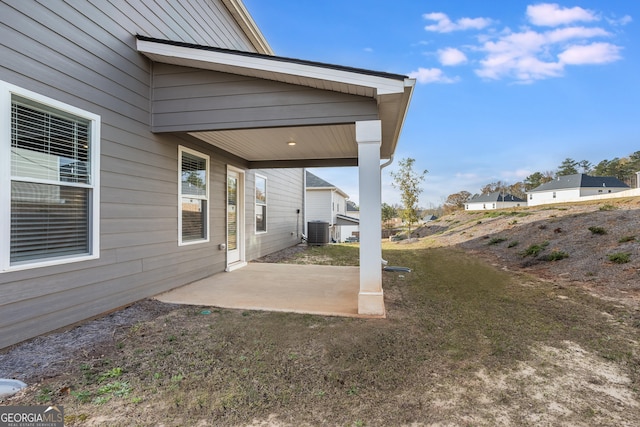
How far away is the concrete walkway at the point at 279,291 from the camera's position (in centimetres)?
397

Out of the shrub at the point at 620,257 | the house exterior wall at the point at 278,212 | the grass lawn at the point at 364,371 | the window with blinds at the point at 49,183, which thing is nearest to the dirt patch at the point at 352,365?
the grass lawn at the point at 364,371

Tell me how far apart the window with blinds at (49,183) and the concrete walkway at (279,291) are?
1.57 m

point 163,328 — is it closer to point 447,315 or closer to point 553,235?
point 447,315

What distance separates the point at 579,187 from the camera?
36500 mm

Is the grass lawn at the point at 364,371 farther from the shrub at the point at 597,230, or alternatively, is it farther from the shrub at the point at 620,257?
the shrub at the point at 597,230

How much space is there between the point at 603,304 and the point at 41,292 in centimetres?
674

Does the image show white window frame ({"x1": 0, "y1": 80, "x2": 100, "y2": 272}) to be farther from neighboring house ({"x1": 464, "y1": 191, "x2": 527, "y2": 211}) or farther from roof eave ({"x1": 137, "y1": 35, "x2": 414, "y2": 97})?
neighboring house ({"x1": 464, "y1": 191, "x2": 527, "y2": 211})

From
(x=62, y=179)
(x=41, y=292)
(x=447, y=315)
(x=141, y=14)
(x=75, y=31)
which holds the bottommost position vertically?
(x=447, y=315)

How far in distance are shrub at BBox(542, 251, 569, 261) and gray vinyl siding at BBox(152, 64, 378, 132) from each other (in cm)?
631

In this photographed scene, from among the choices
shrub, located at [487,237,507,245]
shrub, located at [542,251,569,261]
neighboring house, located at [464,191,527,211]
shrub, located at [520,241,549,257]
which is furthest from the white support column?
neighboring house, located at [464,191,527,211]

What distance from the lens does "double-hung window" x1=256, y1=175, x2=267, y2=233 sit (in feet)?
27.8

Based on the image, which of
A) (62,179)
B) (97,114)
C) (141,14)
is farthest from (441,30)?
(62,179)

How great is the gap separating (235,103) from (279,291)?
2.93 m

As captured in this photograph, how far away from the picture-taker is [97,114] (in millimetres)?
3404
